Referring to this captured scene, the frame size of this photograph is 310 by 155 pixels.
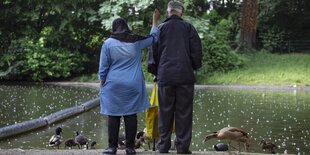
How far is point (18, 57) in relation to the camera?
27641 mm

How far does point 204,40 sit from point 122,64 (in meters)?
22.0

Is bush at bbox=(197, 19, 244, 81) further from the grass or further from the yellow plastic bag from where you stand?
the yellow plastic bag

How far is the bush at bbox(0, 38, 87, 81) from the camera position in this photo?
26909mm

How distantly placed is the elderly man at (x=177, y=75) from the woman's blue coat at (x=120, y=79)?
0.31 metres

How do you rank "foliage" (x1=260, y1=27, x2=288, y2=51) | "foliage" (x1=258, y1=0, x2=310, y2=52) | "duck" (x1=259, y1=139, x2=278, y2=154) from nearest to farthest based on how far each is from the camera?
"duck" (x1=259, y1=139, x2=278, y2=154)
"foliage" (x1=260, y1=27, x2=288, y2=51)
"foliage" (x1=258, y1=0, x2=310, y2=52)

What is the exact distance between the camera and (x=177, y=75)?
6848 millimetres

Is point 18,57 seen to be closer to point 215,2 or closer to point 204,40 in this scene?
point 204,40

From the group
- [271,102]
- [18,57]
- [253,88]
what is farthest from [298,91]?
[18,57]

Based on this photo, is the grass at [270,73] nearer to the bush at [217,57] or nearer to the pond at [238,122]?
the bush at [217,57]

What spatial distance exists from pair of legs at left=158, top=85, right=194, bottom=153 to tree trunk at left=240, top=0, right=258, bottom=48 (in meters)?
26.0

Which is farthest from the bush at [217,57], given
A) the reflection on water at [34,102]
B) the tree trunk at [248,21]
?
the reflection on water at [34,102]

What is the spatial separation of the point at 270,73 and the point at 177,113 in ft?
68.3

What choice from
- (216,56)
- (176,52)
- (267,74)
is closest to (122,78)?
(176,52)

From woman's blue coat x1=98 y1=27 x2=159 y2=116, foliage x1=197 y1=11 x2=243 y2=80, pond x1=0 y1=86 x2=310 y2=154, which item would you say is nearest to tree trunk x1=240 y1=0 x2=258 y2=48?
foliage x1=197 y1=11 x2=243 y2=80
